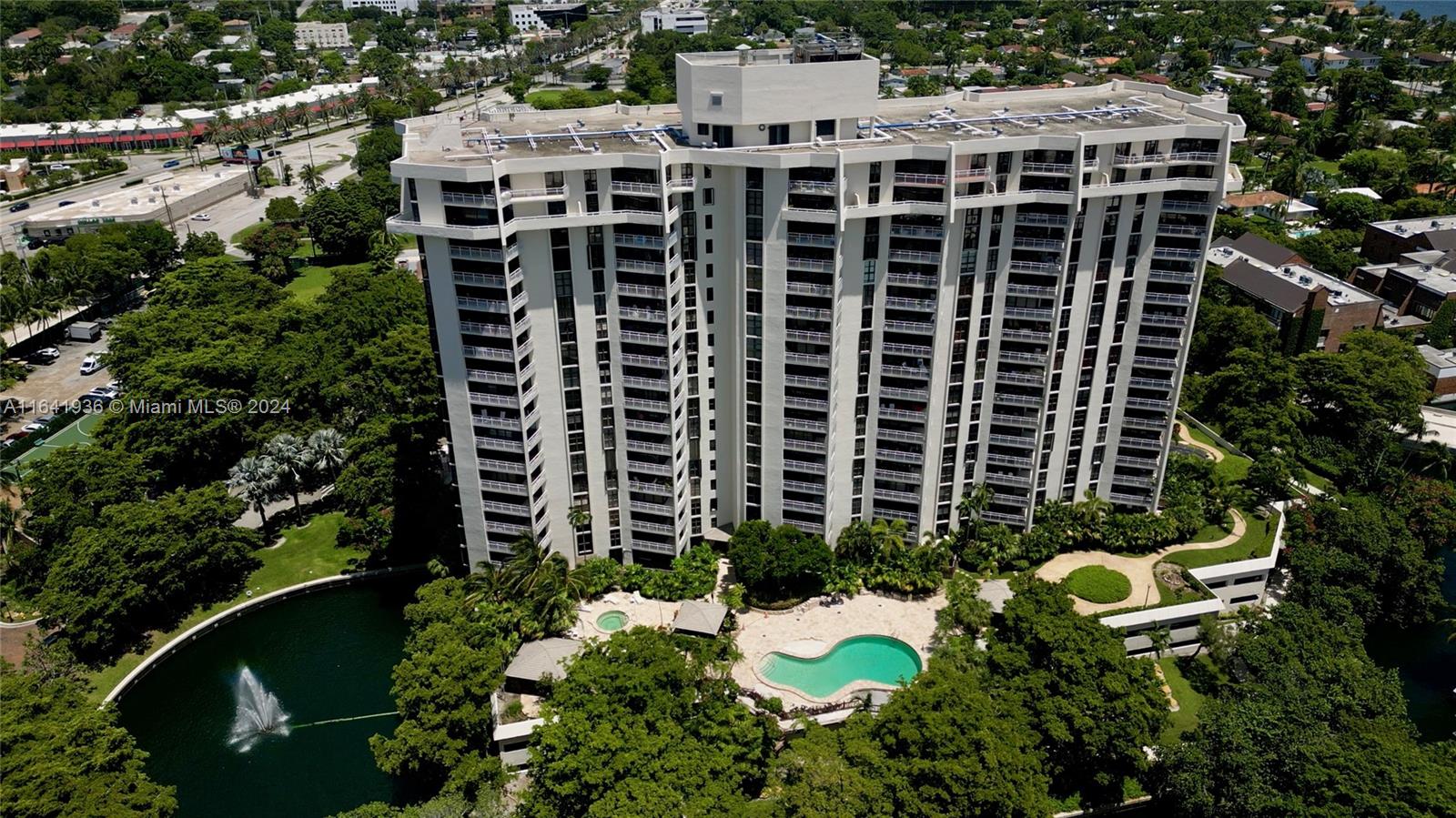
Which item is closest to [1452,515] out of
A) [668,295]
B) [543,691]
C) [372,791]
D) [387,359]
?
[668,295]

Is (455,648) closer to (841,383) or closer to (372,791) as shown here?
(372,791)

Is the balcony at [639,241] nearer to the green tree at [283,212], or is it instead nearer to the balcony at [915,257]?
the balcony at [915,257]

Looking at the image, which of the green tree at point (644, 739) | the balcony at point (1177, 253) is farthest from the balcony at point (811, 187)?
the green tree at point (644, 739)

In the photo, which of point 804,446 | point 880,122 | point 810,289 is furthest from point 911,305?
point 880,122

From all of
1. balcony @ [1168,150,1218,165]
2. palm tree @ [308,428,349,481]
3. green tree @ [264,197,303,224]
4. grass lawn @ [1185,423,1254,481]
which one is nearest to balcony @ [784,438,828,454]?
balcony @ [1168,150,1218,165]

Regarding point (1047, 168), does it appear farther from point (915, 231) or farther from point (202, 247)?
point (202, 247)

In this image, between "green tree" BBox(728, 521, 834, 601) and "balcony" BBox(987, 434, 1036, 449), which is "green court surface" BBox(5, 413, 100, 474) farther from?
"balcony" BBox(987, 434, 1036, 449)
